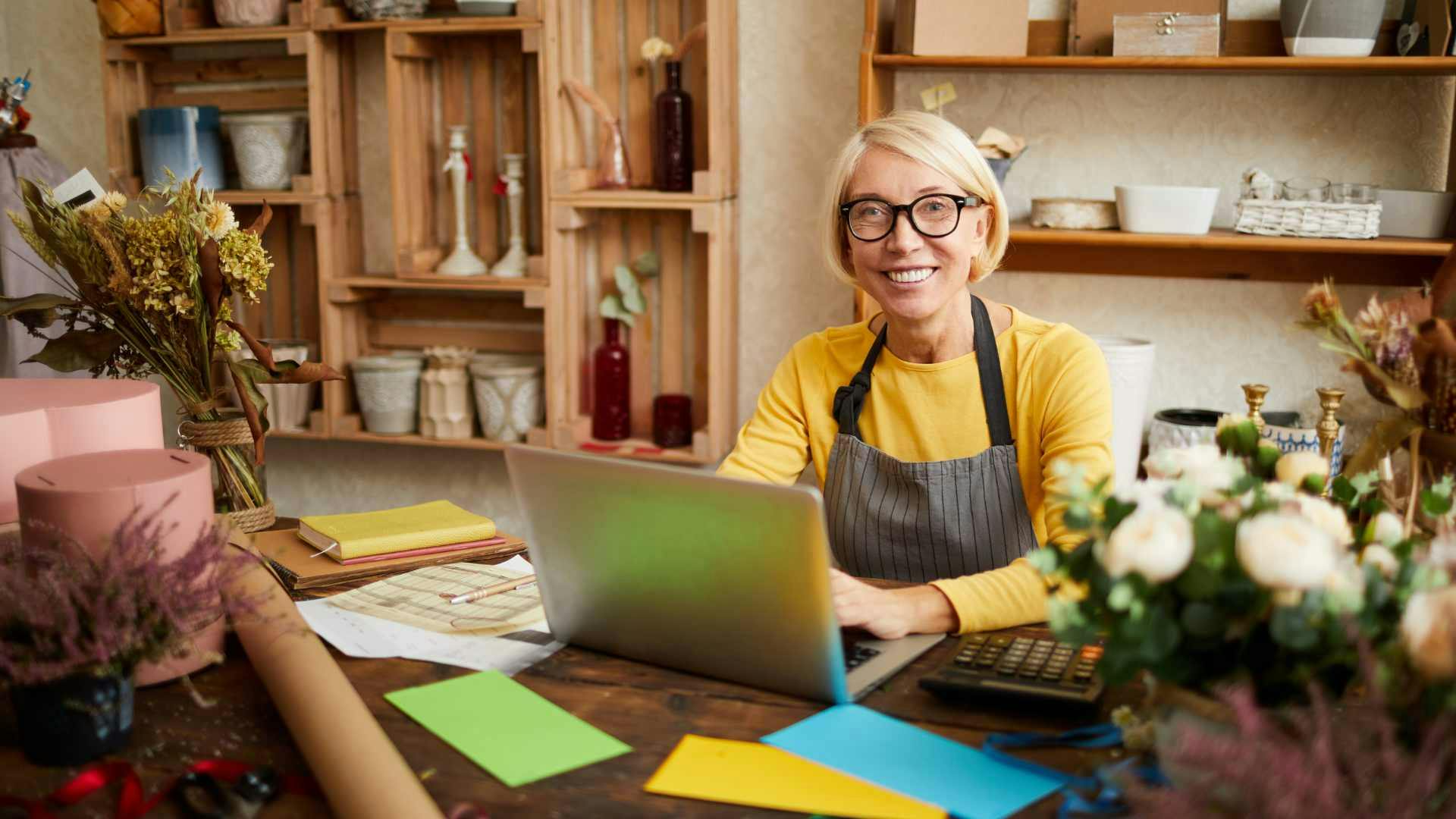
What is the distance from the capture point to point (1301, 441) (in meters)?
2.52

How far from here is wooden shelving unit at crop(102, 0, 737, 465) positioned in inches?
120

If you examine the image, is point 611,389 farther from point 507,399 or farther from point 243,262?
point 243,262

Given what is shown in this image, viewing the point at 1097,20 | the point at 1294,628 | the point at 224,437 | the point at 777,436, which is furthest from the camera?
the point at 1097,20

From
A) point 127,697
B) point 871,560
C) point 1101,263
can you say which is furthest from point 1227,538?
point 1101,263

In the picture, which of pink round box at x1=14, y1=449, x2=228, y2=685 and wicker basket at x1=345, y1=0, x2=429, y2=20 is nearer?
pink round box at x1=14, y1=449, x2=228, y2=685

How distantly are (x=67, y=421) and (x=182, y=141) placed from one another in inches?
82.3

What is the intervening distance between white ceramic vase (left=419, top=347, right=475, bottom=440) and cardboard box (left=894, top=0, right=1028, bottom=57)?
56.1 inches

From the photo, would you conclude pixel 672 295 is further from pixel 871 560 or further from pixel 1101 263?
pixel 871 560

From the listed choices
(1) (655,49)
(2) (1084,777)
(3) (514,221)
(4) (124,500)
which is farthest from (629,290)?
(2) (1084,777)

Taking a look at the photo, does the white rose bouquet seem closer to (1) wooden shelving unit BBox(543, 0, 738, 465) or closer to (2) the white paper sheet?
(2) the white paper sheet

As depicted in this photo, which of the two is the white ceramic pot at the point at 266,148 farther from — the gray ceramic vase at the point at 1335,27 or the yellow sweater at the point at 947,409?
the gray ceramic vase at the point at 1335,27

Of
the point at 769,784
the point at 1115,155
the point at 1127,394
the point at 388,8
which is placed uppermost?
the point at 388,8

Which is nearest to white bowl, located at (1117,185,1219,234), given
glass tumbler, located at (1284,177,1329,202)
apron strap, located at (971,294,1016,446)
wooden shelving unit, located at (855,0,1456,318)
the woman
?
wooden shelving unit, located at (855,0,1456,318)

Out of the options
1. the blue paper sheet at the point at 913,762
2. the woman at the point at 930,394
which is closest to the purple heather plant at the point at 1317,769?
the blue paper sheet at the point at 913,762
